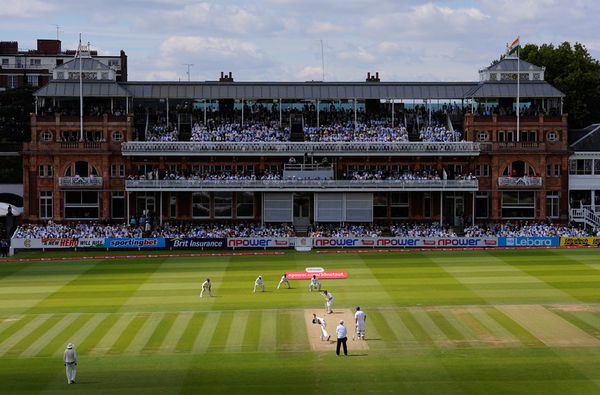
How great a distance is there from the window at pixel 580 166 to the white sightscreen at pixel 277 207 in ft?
74.1

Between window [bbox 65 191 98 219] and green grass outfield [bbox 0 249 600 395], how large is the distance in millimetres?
12344

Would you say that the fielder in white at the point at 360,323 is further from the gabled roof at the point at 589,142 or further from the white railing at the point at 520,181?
the gabled roof at the point at 589,142

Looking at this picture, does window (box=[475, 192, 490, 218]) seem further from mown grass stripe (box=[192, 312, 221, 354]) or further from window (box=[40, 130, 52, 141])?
mown grass stripe (box=[192, 312, 221, 354])

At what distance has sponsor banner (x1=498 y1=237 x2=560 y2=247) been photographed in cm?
6738

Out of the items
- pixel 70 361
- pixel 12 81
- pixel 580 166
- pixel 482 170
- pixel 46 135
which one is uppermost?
pixel 12 81

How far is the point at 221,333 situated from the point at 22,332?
8226mm

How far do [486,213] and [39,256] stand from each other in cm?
3385

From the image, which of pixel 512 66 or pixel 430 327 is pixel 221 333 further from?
pixel 512 66

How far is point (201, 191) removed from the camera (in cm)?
7362

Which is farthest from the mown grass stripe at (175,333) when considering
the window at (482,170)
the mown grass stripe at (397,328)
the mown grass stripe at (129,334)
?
the window at (482,170)

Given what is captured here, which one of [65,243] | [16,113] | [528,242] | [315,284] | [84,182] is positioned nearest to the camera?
[315,284]

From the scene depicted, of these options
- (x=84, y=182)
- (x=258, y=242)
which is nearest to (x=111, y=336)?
(x=258, y=242)

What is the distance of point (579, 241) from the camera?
221ft

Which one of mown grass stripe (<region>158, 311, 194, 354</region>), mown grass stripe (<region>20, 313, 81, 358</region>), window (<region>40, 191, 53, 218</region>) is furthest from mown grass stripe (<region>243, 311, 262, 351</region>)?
window (<region>40, 191, 53, 218</region>)
